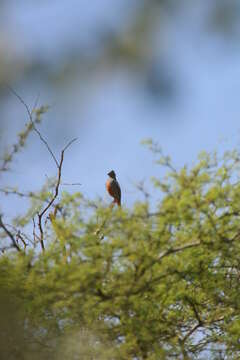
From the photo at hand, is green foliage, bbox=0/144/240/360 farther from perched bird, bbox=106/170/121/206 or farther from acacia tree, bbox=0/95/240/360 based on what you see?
perched bird, bbox=106/170/121/206

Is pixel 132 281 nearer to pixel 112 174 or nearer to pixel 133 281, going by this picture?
pixel 133 281

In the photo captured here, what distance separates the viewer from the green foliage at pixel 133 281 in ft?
13.9

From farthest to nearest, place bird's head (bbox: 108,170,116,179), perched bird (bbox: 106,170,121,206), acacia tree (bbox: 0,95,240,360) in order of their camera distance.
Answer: bird's head (bbox: 108,170,116,179) < perched bird (bbox: 106,170,121,206) < acacia tree (bbox: 0,95,240,360)

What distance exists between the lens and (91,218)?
441cm

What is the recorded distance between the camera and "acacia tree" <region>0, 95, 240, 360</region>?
4.22m

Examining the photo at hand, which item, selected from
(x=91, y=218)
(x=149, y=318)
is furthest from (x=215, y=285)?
(x=91, y=218)

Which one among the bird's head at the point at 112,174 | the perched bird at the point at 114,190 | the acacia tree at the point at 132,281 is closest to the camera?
the acacia tree at the point at 132,281

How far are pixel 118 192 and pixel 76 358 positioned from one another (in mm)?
2402

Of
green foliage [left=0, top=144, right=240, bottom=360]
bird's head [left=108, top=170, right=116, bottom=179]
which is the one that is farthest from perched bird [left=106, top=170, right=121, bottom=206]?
green foliage [left=0, top=144, right=240, bottom=360]

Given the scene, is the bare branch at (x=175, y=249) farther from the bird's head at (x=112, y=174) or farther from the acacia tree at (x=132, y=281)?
the bird's head at (x=112, y=174)

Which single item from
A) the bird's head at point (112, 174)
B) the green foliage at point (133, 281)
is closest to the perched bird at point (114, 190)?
the bird's head at point (112, 174)

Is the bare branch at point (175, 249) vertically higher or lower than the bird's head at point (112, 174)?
lower

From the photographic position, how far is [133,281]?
14.3 ft

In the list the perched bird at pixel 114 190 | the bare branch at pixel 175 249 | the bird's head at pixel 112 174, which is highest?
the bird's head at pixel 112 174
